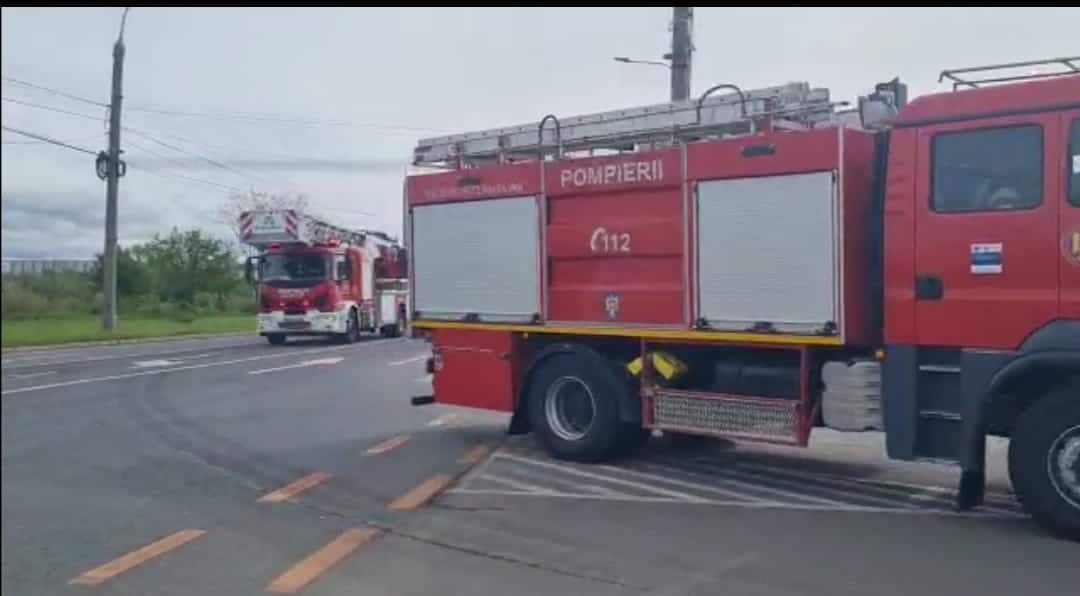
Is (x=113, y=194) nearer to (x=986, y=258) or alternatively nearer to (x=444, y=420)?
(x=986, y=258)

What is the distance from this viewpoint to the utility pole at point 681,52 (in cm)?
1661

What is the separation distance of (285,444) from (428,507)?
11.7 feet

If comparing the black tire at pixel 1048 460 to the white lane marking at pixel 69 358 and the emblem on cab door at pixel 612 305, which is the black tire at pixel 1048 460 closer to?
the emblem on cab door at pixel 612 305

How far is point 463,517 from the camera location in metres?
8.07

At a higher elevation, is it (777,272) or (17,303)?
(777,272)

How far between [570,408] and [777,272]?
7.92 ft

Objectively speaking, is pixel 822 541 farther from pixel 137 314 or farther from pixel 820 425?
pixel 137 314

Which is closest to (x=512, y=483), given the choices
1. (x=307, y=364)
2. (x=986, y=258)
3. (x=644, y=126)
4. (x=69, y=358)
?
(x=644, y=126)

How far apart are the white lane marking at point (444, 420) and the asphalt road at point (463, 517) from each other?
0.26 meters

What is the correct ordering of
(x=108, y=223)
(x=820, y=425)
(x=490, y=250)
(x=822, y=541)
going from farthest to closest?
1. (x=490, y=250)
2. (x=820, y=425)
3. (x=822, y=541)
4. (x=108, y=223)

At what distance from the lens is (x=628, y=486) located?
9164mm

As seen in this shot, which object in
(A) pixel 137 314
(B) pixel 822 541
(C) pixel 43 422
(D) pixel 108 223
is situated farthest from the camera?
(C) pixel 43 422

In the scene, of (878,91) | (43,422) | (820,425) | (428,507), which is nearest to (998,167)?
(878,91)

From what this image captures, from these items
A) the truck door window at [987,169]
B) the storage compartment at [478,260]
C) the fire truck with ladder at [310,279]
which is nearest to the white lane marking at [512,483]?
the storage compartment at [478,260]
